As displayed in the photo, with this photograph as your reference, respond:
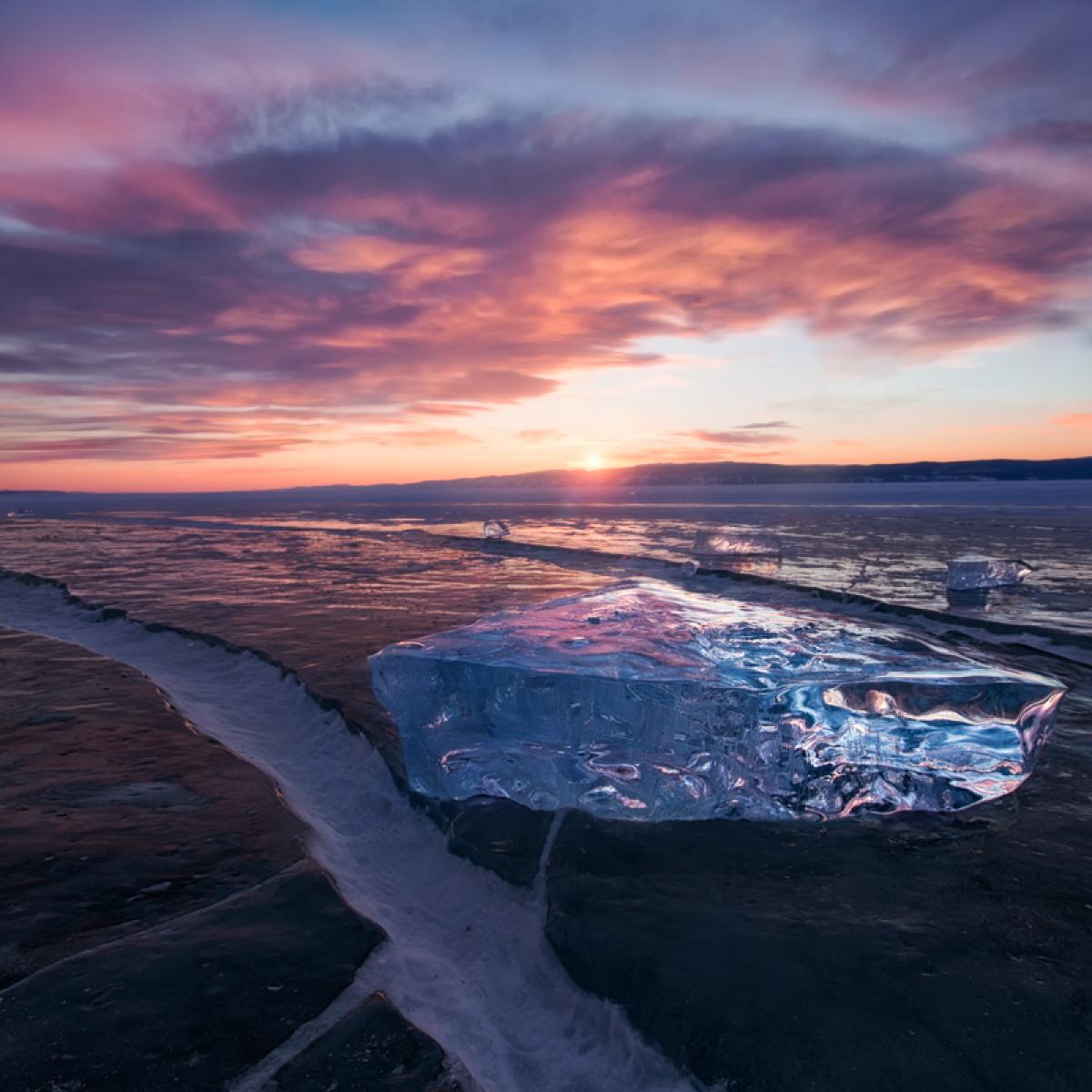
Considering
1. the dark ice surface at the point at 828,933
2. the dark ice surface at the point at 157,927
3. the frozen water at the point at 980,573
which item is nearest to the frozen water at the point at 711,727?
the dark ice surface at the point at 828,933

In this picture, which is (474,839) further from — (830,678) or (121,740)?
(121,740)

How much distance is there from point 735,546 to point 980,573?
5.71 m

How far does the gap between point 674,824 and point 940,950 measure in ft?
5.03

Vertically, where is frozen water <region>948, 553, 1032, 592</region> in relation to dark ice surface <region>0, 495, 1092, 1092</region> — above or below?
above

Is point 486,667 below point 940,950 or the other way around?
the other way around

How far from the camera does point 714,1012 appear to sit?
100 inches

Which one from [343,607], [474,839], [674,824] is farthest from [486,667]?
[343,607]

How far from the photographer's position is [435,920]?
11.0ft

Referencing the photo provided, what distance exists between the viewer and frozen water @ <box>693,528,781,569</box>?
15.8 m

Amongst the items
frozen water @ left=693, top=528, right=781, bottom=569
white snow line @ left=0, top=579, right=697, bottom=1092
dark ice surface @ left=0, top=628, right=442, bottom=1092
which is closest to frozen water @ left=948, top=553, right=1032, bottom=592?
frozen water @ left=693, top=528, right=781, bottom=569

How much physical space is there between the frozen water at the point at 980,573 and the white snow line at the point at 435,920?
967 centimetres

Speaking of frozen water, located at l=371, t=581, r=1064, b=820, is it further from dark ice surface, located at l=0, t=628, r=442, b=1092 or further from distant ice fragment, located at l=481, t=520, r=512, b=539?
distant ice fragment, located at l=481, t=520, r=512, b=539

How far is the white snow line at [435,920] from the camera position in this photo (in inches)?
99.0

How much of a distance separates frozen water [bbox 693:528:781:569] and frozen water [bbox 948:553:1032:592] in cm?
492
